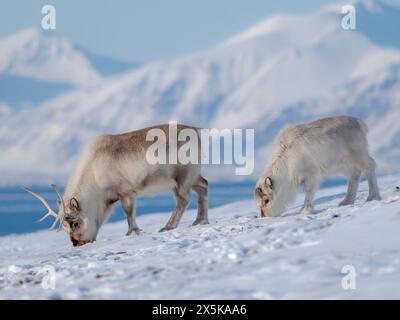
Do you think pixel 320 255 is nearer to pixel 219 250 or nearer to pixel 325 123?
pixel 219 250

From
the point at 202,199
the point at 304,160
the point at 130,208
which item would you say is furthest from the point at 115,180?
the point at 304,160

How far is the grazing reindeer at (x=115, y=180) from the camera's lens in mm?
17734

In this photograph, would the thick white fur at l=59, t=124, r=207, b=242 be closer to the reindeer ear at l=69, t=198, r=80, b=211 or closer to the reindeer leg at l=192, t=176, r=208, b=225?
the reindeer ear at l=69, t=198, r=80, b=211

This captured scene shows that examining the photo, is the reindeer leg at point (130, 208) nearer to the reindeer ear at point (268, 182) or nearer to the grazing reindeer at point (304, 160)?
the grazing reindeer at point (304, 160)

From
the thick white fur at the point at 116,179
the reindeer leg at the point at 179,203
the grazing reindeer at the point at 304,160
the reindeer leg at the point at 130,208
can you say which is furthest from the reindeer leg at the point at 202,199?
the reindeer leg at the point at 130,208

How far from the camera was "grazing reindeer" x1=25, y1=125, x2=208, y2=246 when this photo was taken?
17734 mm

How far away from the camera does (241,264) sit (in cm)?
1236

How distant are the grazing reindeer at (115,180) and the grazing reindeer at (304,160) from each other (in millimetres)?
1477

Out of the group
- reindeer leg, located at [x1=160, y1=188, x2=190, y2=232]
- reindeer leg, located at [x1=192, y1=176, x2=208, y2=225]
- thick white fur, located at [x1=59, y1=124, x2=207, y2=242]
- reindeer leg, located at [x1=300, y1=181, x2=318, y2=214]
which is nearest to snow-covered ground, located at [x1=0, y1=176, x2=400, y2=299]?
reindeer leg, located at [x1=300, y1=181, x2=318, y2=214]

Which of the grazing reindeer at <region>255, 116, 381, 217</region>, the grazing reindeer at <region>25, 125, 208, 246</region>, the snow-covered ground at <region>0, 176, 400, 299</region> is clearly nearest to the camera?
the snow-covered ground at <region>0, 176, 400, 299</region>

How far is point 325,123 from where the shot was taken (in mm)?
18422

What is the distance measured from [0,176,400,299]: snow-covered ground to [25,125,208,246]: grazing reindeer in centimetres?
184

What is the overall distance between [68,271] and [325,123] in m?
6.97

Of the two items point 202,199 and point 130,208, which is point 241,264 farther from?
point 202,199
